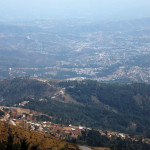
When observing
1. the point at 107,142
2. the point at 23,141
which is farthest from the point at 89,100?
the point at 23,141

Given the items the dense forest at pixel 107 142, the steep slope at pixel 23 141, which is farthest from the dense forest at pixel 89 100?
the steep slope at pixel 23 141

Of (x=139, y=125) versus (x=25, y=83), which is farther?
(x=25, y=83)

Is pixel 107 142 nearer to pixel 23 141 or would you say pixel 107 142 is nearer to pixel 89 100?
pixel 23 141

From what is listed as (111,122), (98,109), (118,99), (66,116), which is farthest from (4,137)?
(118,99)

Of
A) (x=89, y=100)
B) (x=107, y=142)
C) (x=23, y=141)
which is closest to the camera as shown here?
(x=23, y=141)

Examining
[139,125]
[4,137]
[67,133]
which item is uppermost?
[4,137]

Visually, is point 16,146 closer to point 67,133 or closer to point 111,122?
point 67,133

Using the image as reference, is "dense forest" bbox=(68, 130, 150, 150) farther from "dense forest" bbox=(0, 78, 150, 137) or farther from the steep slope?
"dense forest" bbox=(0, 78, 150, 137)

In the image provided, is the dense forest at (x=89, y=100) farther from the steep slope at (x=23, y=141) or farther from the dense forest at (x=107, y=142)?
the steep slope at (x=23, y=141)
